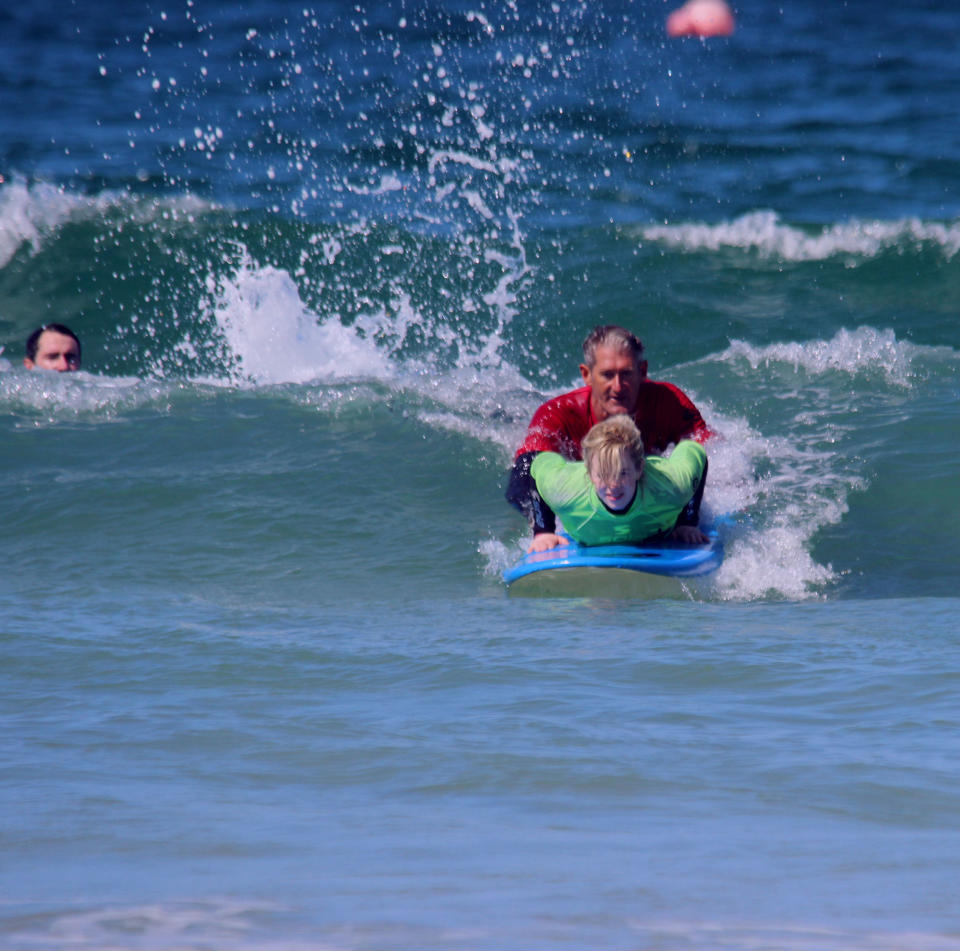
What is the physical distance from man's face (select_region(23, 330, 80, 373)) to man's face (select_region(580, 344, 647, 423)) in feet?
16.2

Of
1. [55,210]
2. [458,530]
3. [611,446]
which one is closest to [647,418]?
[611,446]

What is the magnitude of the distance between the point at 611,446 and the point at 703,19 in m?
22.8

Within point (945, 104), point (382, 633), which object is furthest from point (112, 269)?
point (945, 104)

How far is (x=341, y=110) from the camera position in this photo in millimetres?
20312

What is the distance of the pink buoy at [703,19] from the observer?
24.1 meters

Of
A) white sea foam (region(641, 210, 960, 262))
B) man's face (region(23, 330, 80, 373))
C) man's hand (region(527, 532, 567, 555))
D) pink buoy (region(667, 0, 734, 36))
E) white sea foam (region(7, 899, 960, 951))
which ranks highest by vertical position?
pink buoy (region(667, 0, 734, 36))

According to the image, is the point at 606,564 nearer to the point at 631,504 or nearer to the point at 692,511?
the point at 631,504

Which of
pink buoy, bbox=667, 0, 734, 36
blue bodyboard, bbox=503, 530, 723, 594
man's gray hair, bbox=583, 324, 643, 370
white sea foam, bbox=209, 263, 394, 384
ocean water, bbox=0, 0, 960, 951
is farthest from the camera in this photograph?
pink buoy, bbox=667, 0, 734, 36

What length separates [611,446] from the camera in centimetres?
520

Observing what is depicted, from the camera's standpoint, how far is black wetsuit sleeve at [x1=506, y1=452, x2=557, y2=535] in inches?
229

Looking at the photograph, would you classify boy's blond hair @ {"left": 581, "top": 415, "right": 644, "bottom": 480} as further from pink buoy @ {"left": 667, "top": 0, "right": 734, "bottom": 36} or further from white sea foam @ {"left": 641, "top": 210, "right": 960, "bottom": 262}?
pink buoy @ {"left": 667, "top": 0, "right": 734, "bottom": 36}

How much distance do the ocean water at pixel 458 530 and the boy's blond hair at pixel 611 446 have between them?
1.85 feet

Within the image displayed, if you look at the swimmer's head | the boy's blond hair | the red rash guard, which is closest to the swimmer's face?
the boy's blond hair

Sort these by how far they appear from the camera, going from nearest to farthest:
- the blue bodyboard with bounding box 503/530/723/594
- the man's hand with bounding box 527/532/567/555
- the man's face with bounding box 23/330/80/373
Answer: the blue bodyboard with bounding box 503/530/723/594
the man's hand with bounding box 527/532/567/555
the man's face with bounding box 23/330/80/373
